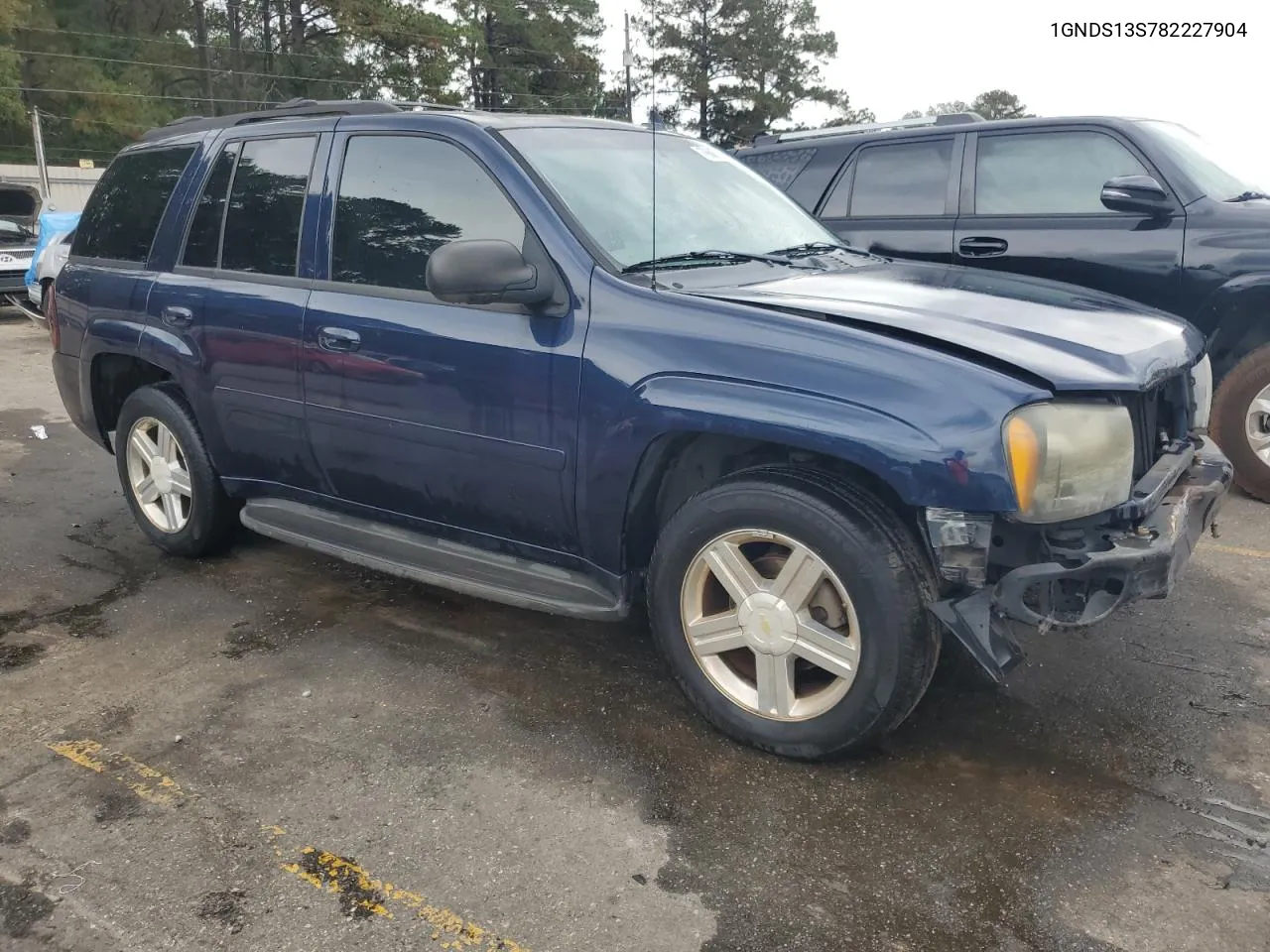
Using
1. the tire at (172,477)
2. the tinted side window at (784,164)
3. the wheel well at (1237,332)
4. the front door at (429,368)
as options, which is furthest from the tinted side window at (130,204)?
the wheel well at (1237,332)

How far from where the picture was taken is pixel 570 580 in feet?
10.9

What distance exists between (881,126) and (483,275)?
14.5 feet

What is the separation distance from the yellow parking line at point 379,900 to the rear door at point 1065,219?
4.66 metres

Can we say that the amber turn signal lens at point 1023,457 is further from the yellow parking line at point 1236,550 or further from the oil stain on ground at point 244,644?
the yellow parking line at point 1236,550

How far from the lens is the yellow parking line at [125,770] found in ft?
9.41

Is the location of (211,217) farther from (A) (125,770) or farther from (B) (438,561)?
(A) (125,770)

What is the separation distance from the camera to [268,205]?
163 inches

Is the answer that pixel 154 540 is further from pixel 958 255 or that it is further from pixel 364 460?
pixel 958 255

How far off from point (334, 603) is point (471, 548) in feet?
3.22

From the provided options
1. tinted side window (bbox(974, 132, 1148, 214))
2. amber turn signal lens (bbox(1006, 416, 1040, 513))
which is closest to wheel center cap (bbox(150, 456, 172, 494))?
amber turn signal lens (bbox(1006, 416, 1040, 513))

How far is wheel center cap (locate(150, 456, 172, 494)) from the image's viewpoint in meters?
4.68

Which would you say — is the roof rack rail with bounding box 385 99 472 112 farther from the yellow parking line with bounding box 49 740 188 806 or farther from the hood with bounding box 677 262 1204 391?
the yellow parking line with bounding box 49 740 188 806

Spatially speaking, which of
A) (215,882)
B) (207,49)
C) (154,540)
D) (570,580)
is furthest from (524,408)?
(207,49)

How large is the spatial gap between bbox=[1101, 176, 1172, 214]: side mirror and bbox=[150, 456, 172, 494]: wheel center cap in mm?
4644
